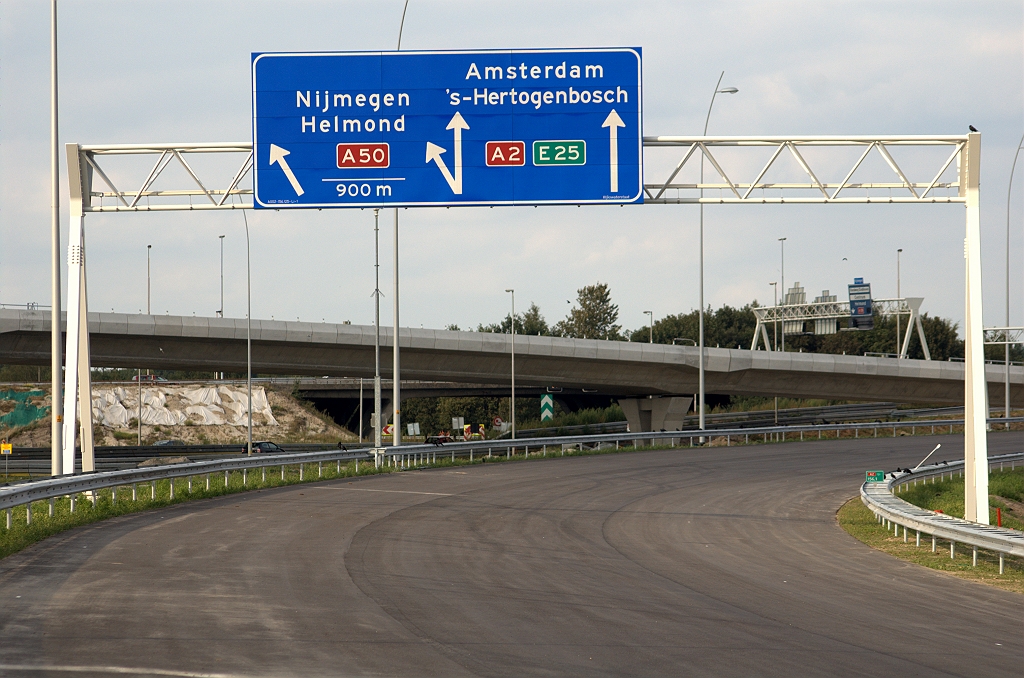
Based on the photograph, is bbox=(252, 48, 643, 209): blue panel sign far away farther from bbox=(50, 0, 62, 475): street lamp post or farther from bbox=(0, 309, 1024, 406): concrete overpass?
bbox=(0, 309, 1024, 406): concrete overpass

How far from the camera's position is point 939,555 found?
1642cm

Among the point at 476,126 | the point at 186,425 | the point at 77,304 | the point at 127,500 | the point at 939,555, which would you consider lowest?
the point at 186,425

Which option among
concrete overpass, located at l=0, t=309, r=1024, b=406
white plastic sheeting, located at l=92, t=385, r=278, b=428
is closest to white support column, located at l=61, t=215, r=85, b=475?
concrete overpass, located at l=0, t=309, r=1024, b=406

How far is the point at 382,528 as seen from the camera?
17.8m

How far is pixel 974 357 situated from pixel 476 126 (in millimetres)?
10716

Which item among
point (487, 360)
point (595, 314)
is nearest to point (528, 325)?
Result: point (595, 314)

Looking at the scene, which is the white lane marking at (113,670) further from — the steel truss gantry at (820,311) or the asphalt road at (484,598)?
the steel truss gantry at (820,311)

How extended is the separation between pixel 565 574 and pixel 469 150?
32.0 feet

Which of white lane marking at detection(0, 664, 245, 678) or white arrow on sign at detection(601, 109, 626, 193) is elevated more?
white arrow on sign at detection(601, 109, 626, 193)

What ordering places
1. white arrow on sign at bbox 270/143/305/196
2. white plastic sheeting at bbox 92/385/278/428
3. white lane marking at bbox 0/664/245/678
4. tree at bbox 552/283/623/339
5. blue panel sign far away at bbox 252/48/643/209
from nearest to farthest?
1. white lane marking at bbox 0/664/245/678
2. blue panel sign far away at bbox 252/48/643/209
3. white arrow on sign at bbox 270/143/305/196
4. white plastic sheeting at bbox 92/385/278/428
5. tree at bbox 552/283/623/339

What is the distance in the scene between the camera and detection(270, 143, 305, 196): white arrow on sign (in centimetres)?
2036

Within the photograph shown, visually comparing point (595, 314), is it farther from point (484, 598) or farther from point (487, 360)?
point (484, 598)

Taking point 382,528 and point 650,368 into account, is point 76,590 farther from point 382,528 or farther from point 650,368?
point 650,368

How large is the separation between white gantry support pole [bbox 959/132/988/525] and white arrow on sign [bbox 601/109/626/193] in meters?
6.90
